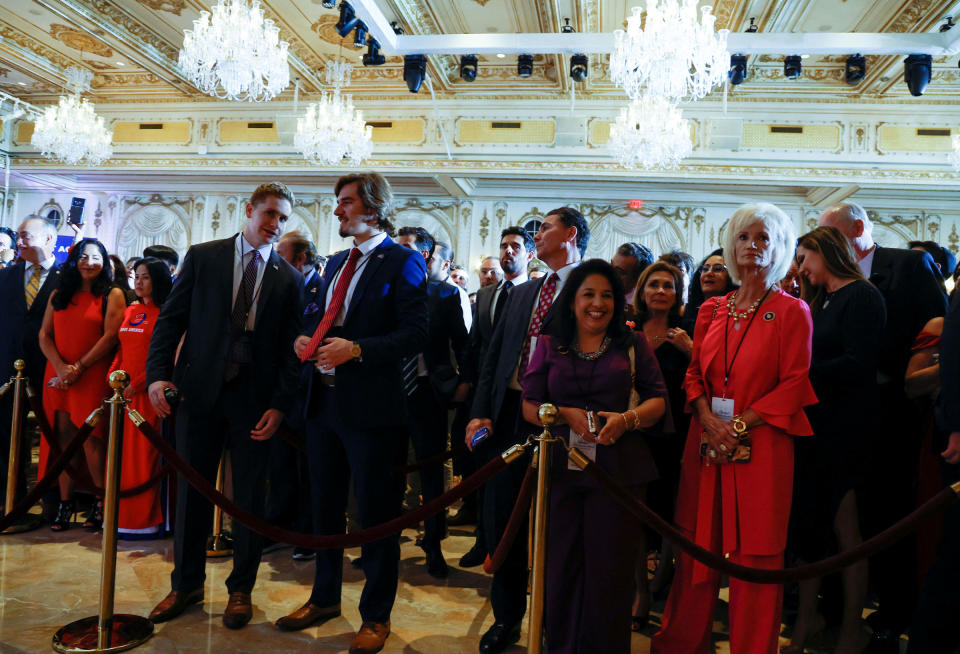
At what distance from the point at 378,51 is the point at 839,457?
7373mm

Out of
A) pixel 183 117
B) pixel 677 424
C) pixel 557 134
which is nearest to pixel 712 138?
pixel 557 134

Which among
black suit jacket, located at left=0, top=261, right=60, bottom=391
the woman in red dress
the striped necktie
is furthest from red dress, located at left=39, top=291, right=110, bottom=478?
the woman in red dress

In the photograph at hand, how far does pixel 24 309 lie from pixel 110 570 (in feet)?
8.09

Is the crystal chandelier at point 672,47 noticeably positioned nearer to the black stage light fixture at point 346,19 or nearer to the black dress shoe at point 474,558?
the black stage light fixture at point 346,19

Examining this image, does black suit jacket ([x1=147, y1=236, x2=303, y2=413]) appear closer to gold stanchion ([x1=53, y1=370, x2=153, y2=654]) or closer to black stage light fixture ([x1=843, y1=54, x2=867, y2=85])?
gold stanchion ([x1=53, y1=370, x2=153, y2=654])

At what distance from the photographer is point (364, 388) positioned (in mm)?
2580

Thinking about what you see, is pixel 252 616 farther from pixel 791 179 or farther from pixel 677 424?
pixel 791 179

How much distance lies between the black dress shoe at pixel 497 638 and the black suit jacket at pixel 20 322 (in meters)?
3.27

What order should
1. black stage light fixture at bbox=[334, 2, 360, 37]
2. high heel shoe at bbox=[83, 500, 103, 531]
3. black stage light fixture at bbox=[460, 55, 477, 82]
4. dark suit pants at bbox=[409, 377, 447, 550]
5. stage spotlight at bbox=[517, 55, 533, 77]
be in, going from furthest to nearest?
black stage light fixture at bbox=[460, 55, 477, 82], stage spotlight at bbox=[517, 55, 533, 77], black stage light fixture at bbox=[334, 2, 360, 37], high heel shoe at bbox=[83, 500, 103, 531], dark suit pants at bbox=[409, 377, 447, 550]

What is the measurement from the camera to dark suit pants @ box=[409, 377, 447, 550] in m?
3.64

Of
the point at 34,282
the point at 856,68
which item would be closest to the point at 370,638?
the point at 34,282

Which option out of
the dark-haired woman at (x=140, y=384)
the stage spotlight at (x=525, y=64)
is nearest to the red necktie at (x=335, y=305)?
the dark-haired woman at (x=140, y=384)

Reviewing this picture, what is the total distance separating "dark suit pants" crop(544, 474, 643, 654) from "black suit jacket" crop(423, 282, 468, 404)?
1.47 m

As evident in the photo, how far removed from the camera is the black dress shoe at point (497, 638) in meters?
2.58
